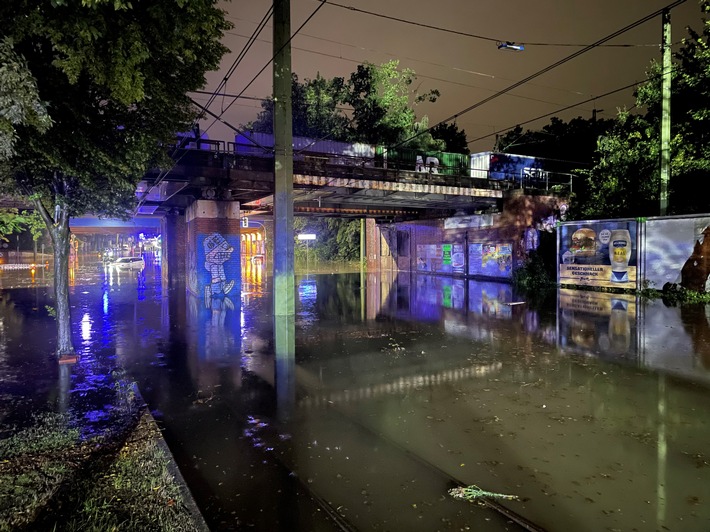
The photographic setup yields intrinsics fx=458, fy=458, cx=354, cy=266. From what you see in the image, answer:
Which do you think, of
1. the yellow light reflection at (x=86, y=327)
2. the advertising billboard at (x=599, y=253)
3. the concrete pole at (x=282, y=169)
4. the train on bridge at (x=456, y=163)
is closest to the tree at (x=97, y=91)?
the yellow light reflection at (x=86, y=327)

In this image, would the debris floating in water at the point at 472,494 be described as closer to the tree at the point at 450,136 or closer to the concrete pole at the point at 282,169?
the concrete pole at the point at 282,169

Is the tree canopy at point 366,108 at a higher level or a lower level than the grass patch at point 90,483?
higher

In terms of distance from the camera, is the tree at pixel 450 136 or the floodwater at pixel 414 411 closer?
the floodwater at pixel 414 411

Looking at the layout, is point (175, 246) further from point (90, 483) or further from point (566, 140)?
point (566, 140)

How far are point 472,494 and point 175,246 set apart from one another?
102 feet

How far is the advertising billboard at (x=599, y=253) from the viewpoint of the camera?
20.2 m

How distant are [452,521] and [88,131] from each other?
316 inches

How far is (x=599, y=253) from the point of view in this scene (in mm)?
21500

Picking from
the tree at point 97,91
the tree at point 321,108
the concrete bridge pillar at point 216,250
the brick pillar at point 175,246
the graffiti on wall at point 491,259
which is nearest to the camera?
the tree at point 97,91

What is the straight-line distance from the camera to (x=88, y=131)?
7.81 m

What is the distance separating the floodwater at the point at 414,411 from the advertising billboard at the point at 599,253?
20.7 ft

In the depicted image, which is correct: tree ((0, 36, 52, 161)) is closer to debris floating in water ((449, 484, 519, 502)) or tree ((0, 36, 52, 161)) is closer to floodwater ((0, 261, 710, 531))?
floodwater ((0, 261, 710, 531))

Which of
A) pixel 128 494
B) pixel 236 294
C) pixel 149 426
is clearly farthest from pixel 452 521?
pixel 236 294

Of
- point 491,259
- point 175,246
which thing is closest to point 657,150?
point 491,259
